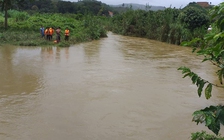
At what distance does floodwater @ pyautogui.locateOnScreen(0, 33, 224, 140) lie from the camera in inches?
226

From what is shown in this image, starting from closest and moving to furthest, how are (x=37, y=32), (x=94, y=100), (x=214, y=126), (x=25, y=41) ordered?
1. (x=214, y=126)
2. (x=94, y=100)
3. (x=25, y=41)
4. (x=37, y=32)

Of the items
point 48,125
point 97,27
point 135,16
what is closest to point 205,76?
point 48,125

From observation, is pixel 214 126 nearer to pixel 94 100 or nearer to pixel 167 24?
pixel 94 100

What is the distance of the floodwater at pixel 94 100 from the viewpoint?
5.74 meters

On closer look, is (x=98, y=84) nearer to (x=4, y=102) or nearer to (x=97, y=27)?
(x=4, y=102)

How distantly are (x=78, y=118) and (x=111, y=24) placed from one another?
33538 mm

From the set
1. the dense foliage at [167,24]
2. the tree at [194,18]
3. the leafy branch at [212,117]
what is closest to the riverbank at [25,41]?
the dense foliage at [167,24]

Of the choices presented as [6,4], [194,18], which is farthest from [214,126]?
[194,18]

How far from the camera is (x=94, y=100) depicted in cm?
758

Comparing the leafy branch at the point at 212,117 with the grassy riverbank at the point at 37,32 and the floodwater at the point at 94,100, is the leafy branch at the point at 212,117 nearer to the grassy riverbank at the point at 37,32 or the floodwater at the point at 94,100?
the floodwater at the point at 94,100

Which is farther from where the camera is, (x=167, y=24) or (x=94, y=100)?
(x=167, y=24)

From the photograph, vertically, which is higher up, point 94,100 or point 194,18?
point 194,18

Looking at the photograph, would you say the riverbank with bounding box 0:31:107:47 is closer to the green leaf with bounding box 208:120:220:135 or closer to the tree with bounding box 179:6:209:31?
the tree with bounding box 179:6:209:31

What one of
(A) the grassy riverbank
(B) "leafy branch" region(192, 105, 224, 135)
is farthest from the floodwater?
(A) the grassy riverbank
